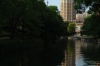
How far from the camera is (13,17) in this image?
53.8 meters

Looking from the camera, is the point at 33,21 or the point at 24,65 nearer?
the point at 24,65

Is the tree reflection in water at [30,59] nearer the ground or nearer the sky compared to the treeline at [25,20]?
nearer the ground

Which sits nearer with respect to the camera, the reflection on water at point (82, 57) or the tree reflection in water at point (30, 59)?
the reflection on water at point (82, 57)

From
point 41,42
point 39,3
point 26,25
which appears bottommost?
point 41,42

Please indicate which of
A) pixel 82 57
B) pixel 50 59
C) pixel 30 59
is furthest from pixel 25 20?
pixel 50 59

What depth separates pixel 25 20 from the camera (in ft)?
195

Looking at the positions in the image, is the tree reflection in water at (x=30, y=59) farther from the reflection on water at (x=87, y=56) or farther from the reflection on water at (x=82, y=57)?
the reflection on water at (x=87, y=56)

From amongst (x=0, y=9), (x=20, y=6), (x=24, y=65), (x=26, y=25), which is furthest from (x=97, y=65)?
(x=26, y=25)

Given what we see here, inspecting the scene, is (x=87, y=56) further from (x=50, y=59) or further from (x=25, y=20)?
(x=25, y=20)

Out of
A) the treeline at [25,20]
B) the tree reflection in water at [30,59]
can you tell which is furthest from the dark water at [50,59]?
the treeline at [25,20]

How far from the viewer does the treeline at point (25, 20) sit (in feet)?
131

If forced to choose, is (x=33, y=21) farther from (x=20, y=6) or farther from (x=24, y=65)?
(x=24, y=65)

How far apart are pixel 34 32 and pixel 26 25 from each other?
372 cm

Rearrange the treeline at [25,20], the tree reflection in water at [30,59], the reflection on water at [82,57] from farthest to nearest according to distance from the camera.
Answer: the treeline at [25,20] → the tree reflection in water at [30,59] → the reflection on water at [82,57]
